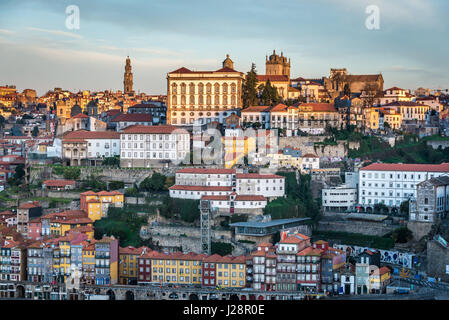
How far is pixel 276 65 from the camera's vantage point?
5869cm

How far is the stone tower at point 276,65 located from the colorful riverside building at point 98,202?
21289 millimetres

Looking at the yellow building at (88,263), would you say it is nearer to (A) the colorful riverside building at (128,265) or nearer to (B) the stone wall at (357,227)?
(A) the colorful riverside building at (128,265)

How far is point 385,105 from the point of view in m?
55.4

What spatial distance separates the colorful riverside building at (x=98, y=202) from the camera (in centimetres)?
4000

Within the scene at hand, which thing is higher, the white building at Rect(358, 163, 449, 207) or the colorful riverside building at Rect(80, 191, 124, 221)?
the white building at Rect(358, 163, 449, 207)

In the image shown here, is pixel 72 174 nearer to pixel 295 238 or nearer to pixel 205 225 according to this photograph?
pixel 205 225

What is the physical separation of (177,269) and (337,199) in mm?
9654

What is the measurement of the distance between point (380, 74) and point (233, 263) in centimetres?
3108

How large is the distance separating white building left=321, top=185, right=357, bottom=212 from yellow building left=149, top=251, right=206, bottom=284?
26.9 ft

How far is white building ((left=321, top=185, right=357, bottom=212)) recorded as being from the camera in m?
40.7

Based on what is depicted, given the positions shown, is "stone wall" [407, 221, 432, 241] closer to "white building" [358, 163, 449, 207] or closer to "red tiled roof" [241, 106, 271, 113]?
"white building" [358, 163, 449, 207]

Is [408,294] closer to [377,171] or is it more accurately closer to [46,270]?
[377,171]

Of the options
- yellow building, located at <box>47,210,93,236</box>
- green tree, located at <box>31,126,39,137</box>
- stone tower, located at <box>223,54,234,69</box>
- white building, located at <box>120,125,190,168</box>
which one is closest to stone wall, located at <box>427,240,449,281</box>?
white building, located at <box>120,125,190,168</box>

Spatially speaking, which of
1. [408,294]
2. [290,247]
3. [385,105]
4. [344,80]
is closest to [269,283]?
[290,247]
